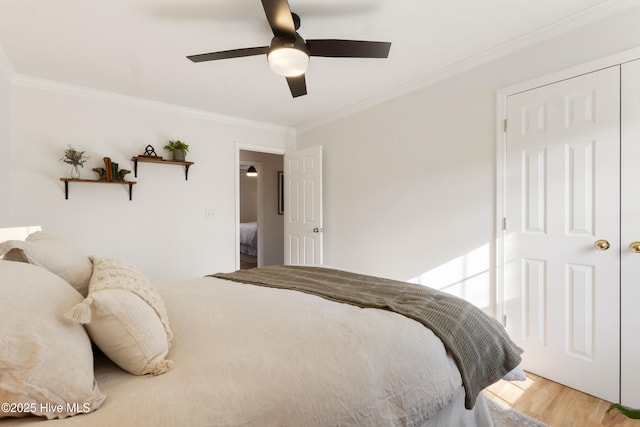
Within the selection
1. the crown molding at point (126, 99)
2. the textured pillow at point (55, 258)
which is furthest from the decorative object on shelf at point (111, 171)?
the textured pillow at point (55, 258)

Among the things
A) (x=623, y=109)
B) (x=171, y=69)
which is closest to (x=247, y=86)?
(x=171, y=69)

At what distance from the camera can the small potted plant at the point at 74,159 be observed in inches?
115

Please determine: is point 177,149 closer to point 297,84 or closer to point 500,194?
point 297,84

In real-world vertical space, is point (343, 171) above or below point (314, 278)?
above

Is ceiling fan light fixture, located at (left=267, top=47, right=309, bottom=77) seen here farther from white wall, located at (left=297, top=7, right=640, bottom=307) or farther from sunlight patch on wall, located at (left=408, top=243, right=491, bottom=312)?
sunlight patch on wall, located at (left=408, top=243, right=491, bottom=312)

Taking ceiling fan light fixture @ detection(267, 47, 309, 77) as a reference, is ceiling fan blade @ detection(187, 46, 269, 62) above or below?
above

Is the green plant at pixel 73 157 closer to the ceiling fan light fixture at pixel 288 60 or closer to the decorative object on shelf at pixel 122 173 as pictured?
the decorative object on shelf at pixel 122 173

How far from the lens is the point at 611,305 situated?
1885mm

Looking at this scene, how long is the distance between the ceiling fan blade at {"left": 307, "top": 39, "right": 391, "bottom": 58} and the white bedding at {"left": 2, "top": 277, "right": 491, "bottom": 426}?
144 cm

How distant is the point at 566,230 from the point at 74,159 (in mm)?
4229

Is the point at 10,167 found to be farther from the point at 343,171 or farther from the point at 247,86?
the point at 343,171

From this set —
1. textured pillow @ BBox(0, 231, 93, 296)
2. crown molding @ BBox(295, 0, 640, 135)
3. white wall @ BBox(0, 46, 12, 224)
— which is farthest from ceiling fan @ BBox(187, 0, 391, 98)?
white wall @ BBox(0, 46, 12, 224)

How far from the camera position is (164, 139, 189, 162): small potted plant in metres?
3.49

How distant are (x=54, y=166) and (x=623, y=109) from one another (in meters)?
4.62
